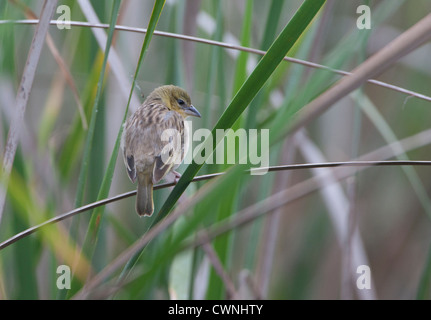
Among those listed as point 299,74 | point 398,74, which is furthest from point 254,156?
point 398,74

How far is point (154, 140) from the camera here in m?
1.50

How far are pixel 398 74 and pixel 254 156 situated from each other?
2.26 m

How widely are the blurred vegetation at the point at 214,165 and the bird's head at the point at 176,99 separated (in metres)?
0.04

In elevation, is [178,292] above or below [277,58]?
below

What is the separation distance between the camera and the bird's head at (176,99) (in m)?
1.56

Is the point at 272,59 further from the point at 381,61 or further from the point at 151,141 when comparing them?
the point at 151,141

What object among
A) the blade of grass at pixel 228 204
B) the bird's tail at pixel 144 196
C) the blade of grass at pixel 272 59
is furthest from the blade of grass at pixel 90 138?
the blade of grass at pixel 228 204

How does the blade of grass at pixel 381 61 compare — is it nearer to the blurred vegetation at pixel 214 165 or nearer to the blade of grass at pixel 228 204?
the blurred vegetation at pixel 214 165

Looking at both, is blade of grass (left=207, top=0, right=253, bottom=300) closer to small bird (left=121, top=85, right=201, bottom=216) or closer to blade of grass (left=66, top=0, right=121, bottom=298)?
small bird (left=121, top=85, right=201, bottom=216)

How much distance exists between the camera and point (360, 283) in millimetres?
1912
